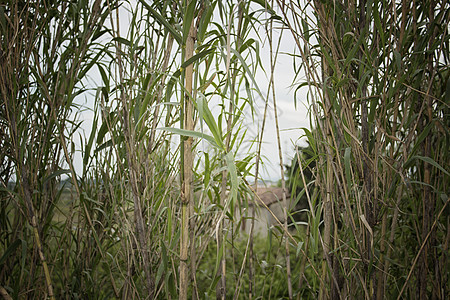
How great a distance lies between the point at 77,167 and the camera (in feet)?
3.61

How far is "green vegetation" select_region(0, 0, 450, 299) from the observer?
75 cm

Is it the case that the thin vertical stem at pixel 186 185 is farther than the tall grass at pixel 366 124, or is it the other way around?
the tall grass at pixel 366 124

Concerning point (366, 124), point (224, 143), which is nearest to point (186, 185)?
point (224, 143)

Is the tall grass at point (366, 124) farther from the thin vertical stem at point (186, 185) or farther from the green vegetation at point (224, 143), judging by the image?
the thin vertical stem at point (186, 185)

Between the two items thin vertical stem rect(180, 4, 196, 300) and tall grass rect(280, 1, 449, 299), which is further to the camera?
tall grass rect(280, 1, 449, 299)

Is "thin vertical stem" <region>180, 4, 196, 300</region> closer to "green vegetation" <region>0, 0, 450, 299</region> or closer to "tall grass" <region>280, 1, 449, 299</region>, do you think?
"green vegetation" <region>0, 0, 450, 299</region>

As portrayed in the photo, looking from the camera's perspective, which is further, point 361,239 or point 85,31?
point 85,31

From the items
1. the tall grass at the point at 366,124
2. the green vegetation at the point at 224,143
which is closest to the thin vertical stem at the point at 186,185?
the green vegetation at the point at 224,143

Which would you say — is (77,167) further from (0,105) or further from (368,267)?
(368,267)

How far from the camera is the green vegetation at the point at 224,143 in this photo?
746mm

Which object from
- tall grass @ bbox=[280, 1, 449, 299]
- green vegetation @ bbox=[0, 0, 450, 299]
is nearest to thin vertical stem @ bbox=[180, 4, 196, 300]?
green vegetation @ bbox=[0, 0, 450, 299]

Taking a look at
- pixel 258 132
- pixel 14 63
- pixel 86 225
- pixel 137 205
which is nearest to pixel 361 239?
pixel 258 132

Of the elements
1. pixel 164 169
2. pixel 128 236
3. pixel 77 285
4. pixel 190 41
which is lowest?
pixel 77 285

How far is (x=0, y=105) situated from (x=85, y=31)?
328 millimetres
